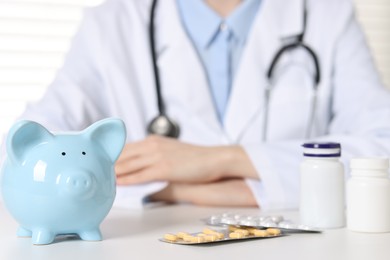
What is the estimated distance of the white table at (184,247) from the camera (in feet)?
2.31

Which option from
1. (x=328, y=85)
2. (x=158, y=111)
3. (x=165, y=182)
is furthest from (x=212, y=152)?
(x=328, y=85)

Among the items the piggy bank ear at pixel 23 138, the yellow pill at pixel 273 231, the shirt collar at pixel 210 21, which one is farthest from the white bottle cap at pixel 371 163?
the shirt collar at pixel 210 21

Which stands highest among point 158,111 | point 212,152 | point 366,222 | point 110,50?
point 110,50

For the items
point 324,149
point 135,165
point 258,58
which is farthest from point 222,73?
point 324,149

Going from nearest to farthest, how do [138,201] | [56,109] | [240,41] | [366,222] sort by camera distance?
[366,222] → [138,201] → [56,109] → [240,41]

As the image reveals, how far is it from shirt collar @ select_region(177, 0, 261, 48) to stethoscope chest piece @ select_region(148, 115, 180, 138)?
0.61 ft

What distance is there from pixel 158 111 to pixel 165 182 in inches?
11.6

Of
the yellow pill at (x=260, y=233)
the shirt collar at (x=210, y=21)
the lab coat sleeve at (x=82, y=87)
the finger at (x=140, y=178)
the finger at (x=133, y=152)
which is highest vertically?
the shirt collar at (x=210, y=21)

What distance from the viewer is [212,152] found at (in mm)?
1150

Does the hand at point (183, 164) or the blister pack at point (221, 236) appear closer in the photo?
the blister pack at point (221, 236)

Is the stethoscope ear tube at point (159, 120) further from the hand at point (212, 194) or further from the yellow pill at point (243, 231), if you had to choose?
the yellow pill at point (243, 231)

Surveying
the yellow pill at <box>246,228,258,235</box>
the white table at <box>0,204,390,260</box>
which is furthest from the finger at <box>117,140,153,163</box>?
the yellow pill at <box>246,228,258,235</box>

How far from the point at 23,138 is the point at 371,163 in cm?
39

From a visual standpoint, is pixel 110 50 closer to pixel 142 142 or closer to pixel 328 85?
pixel 142 142
